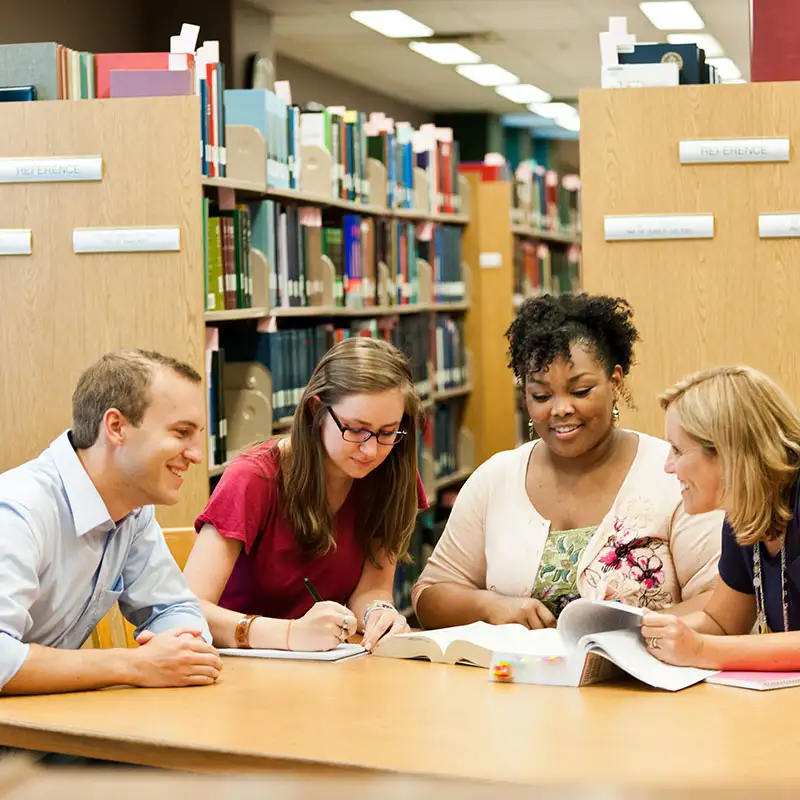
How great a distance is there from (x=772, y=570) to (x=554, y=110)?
11.5m

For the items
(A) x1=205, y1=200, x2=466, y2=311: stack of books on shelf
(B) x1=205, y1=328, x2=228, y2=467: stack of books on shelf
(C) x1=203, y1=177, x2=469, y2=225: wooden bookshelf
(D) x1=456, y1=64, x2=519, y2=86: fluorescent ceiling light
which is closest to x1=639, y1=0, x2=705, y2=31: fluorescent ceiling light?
(D) x1=456, y1=64, x2=519, y2=86: fluorescent ceiling light

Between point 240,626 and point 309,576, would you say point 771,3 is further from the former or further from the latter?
point 240,626

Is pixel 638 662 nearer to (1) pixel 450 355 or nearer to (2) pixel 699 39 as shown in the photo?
(1) pixel 450 355

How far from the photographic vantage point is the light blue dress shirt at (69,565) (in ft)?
5.85

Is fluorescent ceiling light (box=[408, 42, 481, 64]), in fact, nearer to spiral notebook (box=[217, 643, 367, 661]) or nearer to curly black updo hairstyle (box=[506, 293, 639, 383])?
curly black updo hairstyle (box=[506, 293, 639, 383])

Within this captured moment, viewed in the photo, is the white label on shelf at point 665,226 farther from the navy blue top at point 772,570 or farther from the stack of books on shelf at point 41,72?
the stack of books on shelf at point 41,72

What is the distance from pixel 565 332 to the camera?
2.51 m

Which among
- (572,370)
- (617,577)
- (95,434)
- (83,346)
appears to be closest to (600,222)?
(572,370)

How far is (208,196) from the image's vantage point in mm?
3887

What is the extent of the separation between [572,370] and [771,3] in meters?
1.85

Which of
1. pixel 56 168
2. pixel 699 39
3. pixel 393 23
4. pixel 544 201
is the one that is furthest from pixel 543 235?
pixel 56 168

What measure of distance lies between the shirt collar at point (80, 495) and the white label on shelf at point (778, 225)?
2.06 meters

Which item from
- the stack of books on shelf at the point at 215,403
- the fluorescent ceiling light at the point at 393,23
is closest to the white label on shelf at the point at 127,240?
the stack of books on shelf at the point at 215,403

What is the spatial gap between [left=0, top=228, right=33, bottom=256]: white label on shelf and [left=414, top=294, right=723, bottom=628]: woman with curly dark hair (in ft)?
4.76
